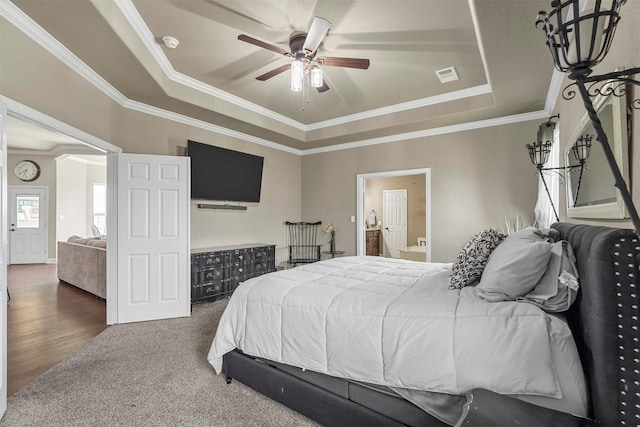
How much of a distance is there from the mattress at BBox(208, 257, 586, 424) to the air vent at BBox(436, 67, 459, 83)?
243 centimetres

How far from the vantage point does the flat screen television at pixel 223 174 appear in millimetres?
4391

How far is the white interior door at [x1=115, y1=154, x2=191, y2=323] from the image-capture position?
363 centimetres

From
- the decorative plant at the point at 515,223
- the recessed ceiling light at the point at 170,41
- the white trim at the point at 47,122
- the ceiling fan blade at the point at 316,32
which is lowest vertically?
the decorative plant at the point at 515,223

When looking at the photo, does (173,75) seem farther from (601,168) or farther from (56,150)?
(56,150)

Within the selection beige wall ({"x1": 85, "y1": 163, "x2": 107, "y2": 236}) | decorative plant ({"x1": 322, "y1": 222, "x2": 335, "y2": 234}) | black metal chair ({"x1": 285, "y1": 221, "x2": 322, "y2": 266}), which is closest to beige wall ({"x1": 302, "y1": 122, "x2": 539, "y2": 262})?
decorative plant ({"x1": 322, "y1": 222, "x2": 335, "y2": 234})

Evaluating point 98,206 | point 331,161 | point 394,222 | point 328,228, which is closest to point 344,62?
point 331,161

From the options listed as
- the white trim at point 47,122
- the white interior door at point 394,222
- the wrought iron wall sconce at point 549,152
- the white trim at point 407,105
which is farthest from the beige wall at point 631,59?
the white interior door at point 394,222

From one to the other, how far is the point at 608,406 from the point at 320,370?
1.24 m

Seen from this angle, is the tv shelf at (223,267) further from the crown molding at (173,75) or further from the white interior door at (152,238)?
the crown molding at (173,75)

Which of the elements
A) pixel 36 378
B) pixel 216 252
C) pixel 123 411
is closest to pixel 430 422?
pixel 123 411

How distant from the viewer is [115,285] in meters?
3.60

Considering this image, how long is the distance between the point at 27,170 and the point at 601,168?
10.9 m

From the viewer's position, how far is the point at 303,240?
6109mm

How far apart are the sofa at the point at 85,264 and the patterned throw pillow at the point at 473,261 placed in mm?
4597
